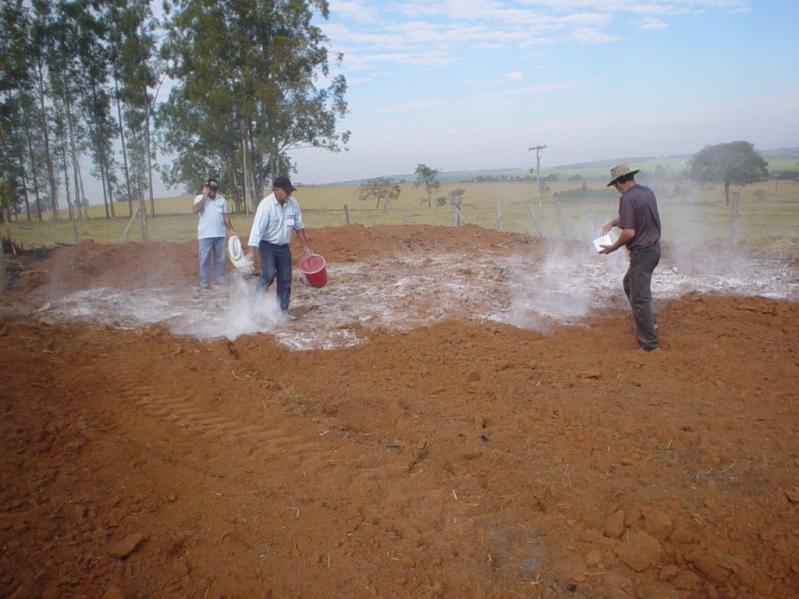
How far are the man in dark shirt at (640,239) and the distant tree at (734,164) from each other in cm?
2157

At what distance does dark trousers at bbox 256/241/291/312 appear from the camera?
7.02 metres

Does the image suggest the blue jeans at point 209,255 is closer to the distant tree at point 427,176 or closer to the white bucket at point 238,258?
the white bucket at point 238,258

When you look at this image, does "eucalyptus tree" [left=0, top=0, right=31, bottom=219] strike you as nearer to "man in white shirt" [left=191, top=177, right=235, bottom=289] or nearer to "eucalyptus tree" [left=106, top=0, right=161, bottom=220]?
"eucalyptus tree" [left=106, top=0, right=161, bottom=220]

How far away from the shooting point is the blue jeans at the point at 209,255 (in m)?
8.80

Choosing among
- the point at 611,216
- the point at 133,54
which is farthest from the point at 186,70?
the point at 611,216

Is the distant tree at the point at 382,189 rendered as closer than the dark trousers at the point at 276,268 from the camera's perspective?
No

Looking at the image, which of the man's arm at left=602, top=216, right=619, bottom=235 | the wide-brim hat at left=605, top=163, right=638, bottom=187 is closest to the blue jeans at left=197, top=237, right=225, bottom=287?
the man's arm at left=602, top=216, right=619, bottom=235

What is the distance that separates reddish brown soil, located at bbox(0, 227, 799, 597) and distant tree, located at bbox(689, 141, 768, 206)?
73.7 ft

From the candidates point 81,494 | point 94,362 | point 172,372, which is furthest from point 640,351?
point 94,362

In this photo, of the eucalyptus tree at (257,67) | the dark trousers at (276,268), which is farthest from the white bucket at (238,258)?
the eucalyptus tree at (257,67)

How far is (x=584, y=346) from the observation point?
6.07m

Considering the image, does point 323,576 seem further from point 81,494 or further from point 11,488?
point 11,488

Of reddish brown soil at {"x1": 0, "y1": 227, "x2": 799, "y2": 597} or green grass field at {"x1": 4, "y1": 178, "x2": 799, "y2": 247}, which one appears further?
green grass field at {"x1": 4, "y1": 178, "x2": 799, "y2": 247}

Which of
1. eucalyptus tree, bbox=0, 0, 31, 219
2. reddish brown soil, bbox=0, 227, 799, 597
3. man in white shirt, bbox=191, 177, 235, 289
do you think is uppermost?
eucalyptus tree, bbox=0, 0, 31, 219
